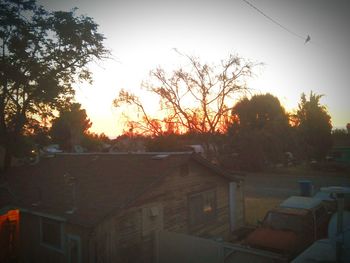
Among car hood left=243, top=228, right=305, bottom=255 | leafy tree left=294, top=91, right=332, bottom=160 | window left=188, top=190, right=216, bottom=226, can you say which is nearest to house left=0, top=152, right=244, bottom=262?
window left=188, top=190, right=216, bottom=226

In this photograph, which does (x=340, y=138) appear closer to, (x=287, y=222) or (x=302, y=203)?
(x=302, y=203)

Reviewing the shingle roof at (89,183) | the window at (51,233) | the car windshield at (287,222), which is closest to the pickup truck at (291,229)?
the car windshield at (287,222)

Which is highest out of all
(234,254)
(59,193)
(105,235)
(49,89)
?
(49,89)

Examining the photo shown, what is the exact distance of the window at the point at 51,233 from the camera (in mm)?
11664

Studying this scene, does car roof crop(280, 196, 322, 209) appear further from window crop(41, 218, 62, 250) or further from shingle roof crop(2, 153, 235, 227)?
window crop(41, 218, 62, 250)

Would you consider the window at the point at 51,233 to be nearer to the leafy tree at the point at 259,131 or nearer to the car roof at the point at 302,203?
the car roof at the point at 302,203

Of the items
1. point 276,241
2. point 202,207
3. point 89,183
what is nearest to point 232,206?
point 202,207

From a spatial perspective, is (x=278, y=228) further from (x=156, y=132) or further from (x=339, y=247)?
(x=156, y=132)

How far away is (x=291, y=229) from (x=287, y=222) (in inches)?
14.1

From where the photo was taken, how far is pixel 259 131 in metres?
42.3

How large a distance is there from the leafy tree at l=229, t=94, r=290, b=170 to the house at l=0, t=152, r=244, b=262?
2649cm

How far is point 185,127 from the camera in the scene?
3322cm

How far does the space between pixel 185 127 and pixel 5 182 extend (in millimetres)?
20230

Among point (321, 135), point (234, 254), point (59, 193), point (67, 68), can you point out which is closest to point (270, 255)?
point (234, 254)
